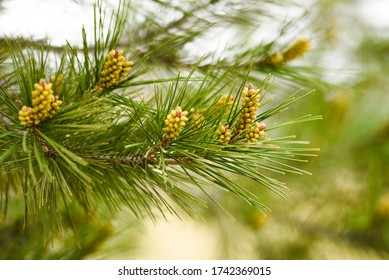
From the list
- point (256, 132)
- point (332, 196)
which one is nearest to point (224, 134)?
point (256, 132)

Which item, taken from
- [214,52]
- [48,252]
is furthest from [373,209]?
[48,252]

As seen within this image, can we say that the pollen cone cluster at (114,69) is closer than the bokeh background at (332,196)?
Yes

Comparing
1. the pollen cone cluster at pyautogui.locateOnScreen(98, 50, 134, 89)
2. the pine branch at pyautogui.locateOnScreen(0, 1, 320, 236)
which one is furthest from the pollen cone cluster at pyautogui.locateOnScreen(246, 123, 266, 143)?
the pollen cone cluster at pyautogui.locateOnScreen(98, 50, 134, 89)

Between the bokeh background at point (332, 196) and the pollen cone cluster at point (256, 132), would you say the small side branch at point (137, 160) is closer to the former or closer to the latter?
the pollen cone cluster at point (256, 132)

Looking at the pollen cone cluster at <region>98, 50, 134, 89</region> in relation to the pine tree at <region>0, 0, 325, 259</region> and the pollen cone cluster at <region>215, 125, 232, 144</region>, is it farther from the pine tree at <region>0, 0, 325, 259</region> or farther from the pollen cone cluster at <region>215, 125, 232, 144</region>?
the pollen cone cluster at <region>215, 125, 232, 144</region>

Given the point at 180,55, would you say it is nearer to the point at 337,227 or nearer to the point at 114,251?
the point at 114,251

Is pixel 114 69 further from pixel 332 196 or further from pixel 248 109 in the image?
pixel 332 196

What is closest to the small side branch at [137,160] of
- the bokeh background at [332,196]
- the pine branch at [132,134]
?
the pine branch at [132,134]
